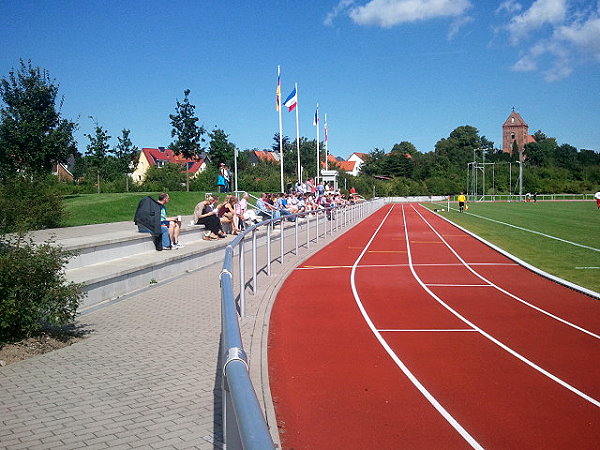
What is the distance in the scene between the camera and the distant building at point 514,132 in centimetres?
15862

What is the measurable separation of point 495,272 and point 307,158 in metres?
94.7

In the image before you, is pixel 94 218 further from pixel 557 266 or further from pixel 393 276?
pixel 557 266

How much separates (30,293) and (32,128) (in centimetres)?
2028

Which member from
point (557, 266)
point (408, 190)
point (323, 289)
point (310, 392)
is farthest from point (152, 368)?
point (408, 190)

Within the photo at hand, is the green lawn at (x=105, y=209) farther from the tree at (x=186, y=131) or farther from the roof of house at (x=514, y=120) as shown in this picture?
the roof of house at (x=514, y=120)

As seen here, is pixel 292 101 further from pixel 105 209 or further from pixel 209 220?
pixel 209 220

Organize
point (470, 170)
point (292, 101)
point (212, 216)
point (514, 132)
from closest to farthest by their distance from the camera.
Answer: point (212, 216)
point (292, 101)
point (470, 170)
point (514, 132)

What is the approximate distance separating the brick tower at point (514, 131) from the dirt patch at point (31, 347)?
165m

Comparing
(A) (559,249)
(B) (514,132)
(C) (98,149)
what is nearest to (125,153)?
(C) (98,149)

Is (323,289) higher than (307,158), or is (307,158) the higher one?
(307,158)

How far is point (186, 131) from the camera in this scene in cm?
3597

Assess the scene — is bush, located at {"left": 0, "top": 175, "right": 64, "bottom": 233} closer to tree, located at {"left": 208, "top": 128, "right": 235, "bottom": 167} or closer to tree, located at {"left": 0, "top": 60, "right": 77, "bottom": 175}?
tree, located at {"left": 0, "top": 60, "right": 77, "bottom": 175}

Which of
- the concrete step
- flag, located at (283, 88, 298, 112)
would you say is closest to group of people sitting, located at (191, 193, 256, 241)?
the concrete step

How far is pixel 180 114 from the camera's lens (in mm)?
35469
